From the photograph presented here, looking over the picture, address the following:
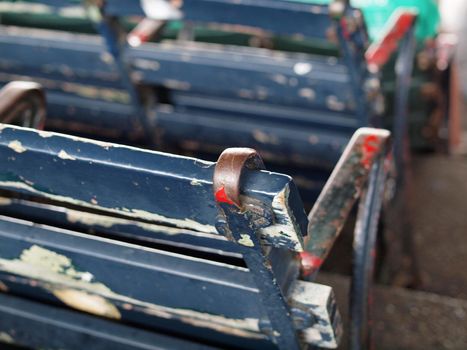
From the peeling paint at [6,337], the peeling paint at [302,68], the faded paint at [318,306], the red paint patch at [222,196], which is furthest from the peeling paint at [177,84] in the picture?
the red paint patch at [222,196]

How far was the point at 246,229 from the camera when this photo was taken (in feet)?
2.92

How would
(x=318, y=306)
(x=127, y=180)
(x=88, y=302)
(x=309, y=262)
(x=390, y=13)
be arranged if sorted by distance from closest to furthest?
1. (x=127, y=180)
2. (x=318, y=306)
3. (x=309, y=262)
4. (x=88, y=302)
5. (x=390, y=13)

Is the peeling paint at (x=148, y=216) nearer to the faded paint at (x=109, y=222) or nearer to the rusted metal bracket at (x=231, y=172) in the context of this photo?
the rusted metal bracket at (x=231, y=172)

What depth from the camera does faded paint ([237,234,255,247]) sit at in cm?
91

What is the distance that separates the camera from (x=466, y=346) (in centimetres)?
184

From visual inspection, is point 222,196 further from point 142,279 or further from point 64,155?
point 142,279

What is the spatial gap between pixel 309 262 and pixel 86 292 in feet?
1.49

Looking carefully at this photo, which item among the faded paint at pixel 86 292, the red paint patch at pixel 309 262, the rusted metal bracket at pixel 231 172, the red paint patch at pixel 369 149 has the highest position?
the rusted metal bracket at pixel 231 172

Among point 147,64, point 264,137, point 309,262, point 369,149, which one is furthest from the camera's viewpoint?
point 264,137

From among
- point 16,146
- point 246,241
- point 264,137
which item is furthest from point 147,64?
point 246,241

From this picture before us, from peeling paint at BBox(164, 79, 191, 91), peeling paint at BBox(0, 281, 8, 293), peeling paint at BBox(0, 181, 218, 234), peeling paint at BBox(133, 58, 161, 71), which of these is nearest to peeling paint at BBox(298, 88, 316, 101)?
peeling paint at BBox(164, 79, 191, 91)

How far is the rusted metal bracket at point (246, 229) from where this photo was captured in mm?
826

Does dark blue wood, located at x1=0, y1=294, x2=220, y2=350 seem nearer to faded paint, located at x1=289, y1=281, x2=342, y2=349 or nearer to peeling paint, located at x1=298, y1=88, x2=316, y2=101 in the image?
faded paint, located at x1=289, y1=281, x2=342, y2=349

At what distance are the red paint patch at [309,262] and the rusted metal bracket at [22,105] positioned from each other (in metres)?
0.71
